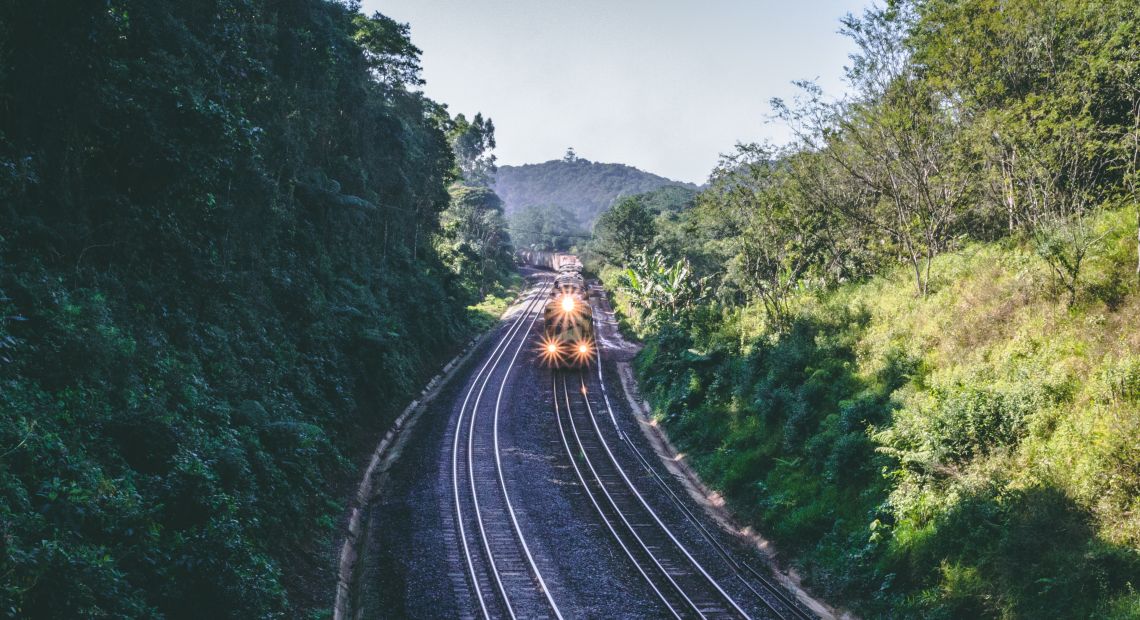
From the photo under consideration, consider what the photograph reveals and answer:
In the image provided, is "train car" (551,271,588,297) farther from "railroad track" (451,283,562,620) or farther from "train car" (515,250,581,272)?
"train car" (515,250,581,272)

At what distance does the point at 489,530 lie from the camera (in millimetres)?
14297

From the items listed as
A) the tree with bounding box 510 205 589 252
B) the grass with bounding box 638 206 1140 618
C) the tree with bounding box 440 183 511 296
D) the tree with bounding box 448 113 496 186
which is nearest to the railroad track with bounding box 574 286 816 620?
the grass with bounding box 638 206 1140 618

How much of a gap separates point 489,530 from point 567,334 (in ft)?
53.9

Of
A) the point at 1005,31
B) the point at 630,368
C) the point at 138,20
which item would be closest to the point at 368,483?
the point at 138,20

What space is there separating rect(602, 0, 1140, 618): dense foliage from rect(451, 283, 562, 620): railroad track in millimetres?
5563

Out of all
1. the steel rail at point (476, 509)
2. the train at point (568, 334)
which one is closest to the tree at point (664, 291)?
the train at point (568, 334)

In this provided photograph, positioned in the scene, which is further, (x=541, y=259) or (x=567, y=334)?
(x=541, y=259)

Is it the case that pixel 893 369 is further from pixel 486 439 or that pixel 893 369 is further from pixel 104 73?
pixel 104 73

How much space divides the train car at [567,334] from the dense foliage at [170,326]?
8347 mm

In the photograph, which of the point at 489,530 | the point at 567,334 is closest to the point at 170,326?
the point at 489,530

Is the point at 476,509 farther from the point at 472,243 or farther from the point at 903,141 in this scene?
the point at 472,243

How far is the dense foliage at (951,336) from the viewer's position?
9.81 metres

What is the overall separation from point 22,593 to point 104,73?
32.5 ft

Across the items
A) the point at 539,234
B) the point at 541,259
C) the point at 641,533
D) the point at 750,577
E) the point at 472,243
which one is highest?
the point at 539,234
